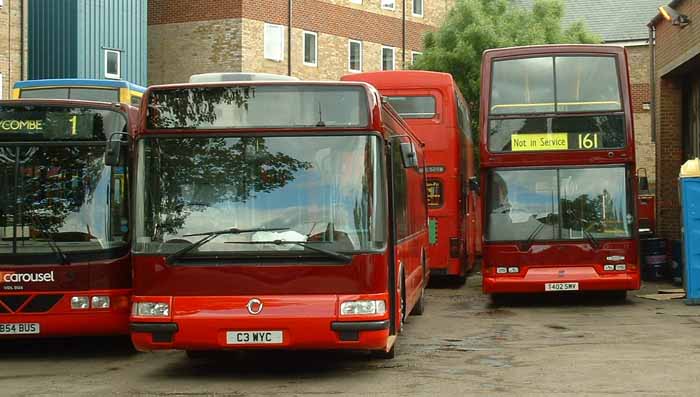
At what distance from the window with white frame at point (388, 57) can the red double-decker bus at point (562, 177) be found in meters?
33.3

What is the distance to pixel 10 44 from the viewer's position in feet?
117

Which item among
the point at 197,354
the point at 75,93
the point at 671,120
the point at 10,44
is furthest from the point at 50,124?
the point at 10,44

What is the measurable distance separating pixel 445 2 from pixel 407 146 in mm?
44335

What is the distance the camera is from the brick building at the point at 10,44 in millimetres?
35406

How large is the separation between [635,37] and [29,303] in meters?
43.7

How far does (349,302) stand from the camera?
33.5 feet

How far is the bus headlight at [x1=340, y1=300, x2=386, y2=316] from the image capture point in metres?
10.2

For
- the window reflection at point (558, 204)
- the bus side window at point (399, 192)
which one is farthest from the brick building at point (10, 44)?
the bus side window at point (399, 192)

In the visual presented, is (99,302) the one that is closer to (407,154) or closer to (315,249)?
(315,249)

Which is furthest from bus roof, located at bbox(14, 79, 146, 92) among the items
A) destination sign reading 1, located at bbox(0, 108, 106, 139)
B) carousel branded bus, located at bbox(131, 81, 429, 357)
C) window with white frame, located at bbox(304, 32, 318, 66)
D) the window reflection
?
window with white frame, located at bbox(304, 32, 318, 66)

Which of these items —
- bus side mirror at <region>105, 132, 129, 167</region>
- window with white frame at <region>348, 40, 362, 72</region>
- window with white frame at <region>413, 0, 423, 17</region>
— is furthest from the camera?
window with white frame at <region>413, 0, 423, 17</region>

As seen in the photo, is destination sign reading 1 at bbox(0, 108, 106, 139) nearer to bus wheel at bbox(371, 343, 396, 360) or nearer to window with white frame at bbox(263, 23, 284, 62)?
bus wheel at bbox(371, 343, 396, 360)

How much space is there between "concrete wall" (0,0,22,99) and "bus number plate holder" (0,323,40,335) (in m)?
24.5

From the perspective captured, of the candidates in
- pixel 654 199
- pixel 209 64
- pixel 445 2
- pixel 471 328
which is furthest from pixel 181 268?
pixel 445 2
